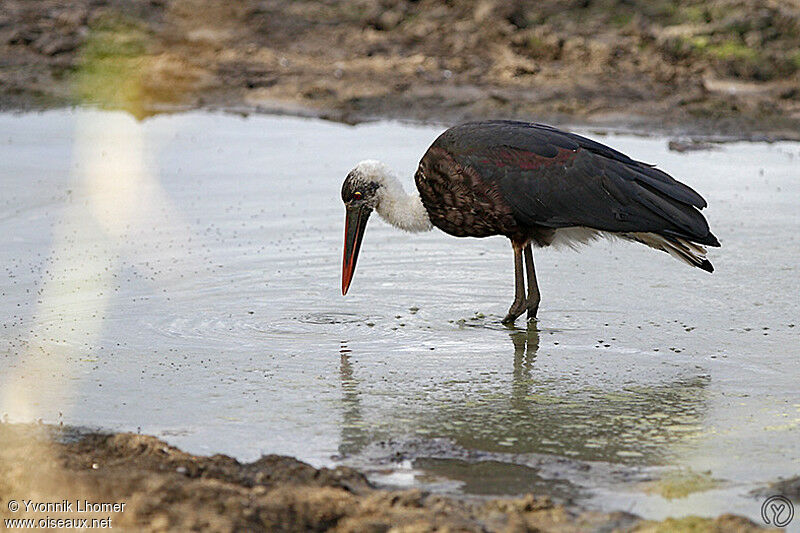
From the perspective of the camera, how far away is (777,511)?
4.03 meters

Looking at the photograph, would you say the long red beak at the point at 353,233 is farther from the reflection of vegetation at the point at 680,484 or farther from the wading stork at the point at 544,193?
the reflection of vegetation at the point at 680,484

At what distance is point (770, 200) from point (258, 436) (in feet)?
16.9

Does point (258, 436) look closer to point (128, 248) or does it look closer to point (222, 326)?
point (222, 326)

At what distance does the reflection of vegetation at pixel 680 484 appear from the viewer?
421cm

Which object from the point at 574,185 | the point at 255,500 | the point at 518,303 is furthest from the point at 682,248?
the point at 255,500

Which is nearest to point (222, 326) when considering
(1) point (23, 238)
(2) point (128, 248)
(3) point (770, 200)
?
(2) point (128, 248)

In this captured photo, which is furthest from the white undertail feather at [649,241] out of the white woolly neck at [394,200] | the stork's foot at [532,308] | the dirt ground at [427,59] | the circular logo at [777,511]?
the dirt ground at [427,59]

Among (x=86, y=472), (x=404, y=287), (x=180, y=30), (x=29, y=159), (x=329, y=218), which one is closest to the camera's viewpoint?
(x=86, y=472)

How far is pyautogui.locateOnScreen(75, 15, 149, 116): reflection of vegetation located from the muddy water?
3.90 metres

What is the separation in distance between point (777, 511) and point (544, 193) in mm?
2507

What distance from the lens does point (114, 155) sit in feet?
34.5

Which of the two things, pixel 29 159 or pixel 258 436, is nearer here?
pixel 258 436

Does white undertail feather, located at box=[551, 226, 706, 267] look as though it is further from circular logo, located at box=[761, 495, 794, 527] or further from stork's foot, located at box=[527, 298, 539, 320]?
circular logo, located at box=[761, 495, 794, 527]

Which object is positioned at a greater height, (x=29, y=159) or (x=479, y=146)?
(x=479, y=146)
